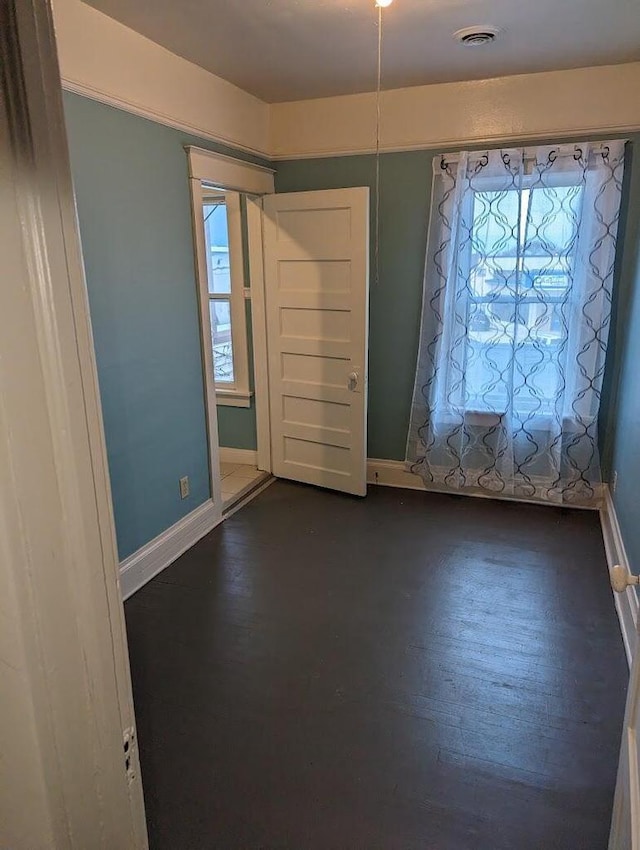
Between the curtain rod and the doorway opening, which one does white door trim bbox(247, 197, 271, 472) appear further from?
the curtain rod

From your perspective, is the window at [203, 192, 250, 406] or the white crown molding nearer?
the white crown molding

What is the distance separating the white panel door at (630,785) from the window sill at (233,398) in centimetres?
355

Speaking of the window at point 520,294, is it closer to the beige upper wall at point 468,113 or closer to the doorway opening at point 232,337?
the beige upper wall at point 468,113

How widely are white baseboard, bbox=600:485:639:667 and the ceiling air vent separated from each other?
8.18 feet

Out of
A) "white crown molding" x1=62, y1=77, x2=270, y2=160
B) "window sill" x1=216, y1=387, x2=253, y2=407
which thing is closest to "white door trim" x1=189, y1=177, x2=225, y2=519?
"white crown molding" x1=62, y1=77, x2=270, y2=160

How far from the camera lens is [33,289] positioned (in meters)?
0.63

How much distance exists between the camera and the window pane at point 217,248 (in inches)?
175

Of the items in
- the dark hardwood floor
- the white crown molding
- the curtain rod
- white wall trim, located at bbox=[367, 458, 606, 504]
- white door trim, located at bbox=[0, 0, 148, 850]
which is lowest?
the dark hardwood floor

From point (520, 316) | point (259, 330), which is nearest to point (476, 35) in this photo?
point (520, 316)

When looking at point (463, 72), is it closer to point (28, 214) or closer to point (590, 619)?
point (590, 619)

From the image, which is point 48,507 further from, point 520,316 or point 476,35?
point 520,316

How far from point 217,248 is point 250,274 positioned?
0.54 meters

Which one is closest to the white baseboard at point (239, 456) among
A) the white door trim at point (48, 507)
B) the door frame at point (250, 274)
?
the door frame at point (250, 274)

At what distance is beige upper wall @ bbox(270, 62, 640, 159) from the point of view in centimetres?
331
